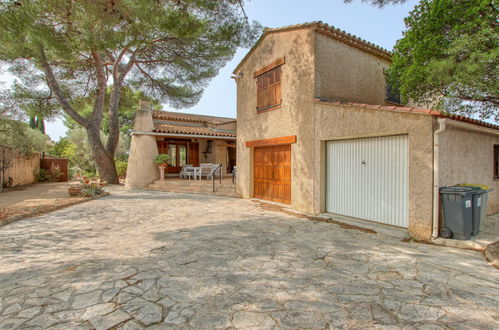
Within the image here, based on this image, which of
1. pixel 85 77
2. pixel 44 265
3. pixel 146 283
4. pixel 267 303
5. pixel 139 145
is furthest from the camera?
pixel 85 77

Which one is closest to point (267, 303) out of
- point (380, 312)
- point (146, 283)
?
point (380, 312)

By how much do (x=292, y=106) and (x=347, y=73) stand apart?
7.50 ft

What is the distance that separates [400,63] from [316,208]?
189 inches

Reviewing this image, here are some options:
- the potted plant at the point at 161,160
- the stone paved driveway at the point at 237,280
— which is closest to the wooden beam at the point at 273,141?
the stone paved driveway at the point at 237,280

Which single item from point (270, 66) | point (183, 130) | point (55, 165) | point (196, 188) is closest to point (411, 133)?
point (270, 66)

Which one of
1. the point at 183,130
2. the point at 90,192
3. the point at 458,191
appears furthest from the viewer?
the point at 183,130

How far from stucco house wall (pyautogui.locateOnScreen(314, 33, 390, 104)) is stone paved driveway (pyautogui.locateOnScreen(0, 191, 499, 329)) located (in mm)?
4797

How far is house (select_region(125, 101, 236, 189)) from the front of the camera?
14938mm

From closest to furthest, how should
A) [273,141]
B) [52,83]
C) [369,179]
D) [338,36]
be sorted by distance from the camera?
[369,179], [338,36], [273,141], [52,83]

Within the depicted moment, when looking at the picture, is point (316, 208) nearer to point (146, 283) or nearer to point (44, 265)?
point (146, 283)

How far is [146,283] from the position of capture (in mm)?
3508

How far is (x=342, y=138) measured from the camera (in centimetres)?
735

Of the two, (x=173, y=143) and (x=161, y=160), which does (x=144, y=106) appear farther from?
(x=173, y=143)

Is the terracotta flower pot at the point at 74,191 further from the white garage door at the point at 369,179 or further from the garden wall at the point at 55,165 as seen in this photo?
the white garage door at the point at 369,179
